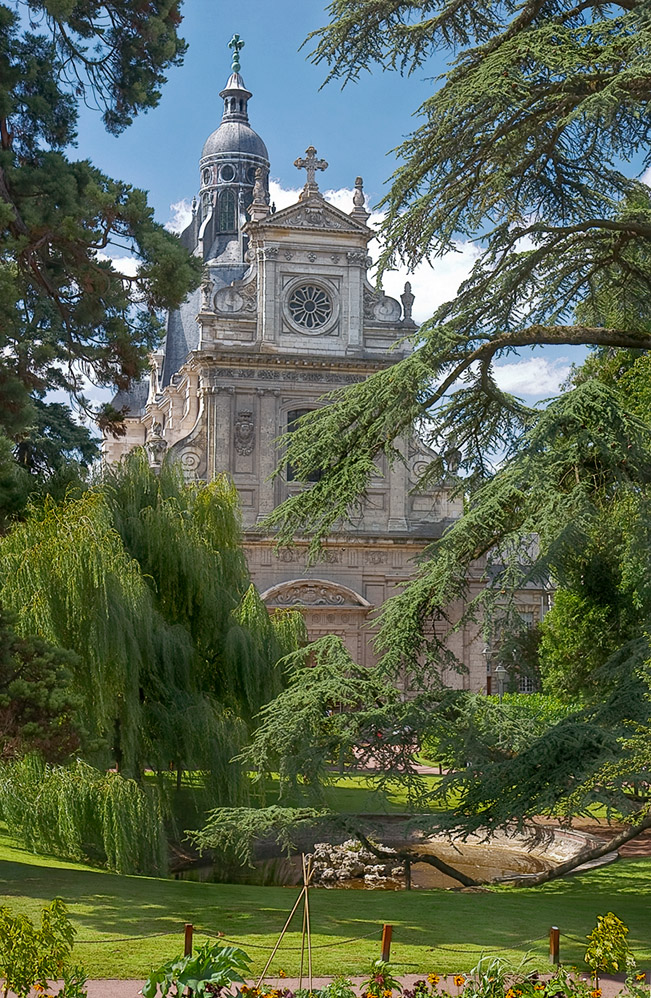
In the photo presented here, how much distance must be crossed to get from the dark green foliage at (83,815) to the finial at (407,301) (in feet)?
66.8

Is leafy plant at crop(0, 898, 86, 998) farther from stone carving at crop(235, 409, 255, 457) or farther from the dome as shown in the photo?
the dome

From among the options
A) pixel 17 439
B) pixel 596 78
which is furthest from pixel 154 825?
pixel 596 78

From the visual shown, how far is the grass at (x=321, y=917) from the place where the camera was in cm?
829

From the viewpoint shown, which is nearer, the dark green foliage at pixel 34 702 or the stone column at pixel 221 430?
the dark green foliage at pixel 34 702

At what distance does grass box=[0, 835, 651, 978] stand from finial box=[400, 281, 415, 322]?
20072 mm

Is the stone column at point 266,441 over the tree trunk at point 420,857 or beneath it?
over

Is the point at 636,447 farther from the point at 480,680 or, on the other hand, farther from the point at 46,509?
the point at 480,680

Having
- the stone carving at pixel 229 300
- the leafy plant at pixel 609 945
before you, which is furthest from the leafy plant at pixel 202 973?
the stone carving at pixel 229 300

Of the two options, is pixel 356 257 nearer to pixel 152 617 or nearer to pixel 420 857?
pixel 152 617

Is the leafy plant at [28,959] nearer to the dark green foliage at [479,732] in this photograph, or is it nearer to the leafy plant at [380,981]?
the leafy plant at [380,981]

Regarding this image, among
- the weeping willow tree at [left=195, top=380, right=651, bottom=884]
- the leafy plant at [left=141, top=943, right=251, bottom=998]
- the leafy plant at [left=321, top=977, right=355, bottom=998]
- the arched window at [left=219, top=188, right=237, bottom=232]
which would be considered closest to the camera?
the leafy plant at [left=141, top=943, right=251, bottom=998]

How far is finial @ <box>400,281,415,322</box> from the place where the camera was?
3056 centimetres

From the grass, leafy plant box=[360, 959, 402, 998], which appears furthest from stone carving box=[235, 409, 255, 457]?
leafy plant box=[360, 959, 402, 998]

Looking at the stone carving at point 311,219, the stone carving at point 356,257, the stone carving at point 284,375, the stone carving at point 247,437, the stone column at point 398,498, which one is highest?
the stone carving at point 311,219
